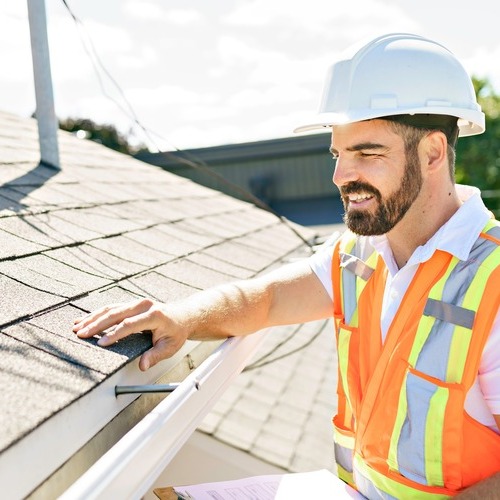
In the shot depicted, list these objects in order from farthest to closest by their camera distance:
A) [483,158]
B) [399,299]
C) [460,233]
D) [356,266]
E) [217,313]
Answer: [483,158], [356,266], [217,313], [399,299], [460,233]

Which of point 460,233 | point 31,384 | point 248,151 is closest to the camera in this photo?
point 31,384

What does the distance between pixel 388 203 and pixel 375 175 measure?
3.9 inches

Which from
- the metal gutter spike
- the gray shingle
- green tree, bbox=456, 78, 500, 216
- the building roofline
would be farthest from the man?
green tree, bbox=456, 78, 500, 216

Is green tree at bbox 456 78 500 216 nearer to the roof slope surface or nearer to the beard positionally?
the roof slope surface

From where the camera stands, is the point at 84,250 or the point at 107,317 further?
the point at 84,250

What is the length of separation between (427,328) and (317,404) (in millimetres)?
3140

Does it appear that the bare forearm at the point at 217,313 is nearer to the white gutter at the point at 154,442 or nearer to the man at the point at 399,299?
the man at the point at 399,299

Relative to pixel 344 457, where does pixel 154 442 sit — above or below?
above

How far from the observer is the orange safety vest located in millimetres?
1898

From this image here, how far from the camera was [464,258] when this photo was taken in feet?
6.56

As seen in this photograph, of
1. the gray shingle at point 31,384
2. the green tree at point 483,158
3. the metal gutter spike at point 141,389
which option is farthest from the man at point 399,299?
the green tree at point 483,158

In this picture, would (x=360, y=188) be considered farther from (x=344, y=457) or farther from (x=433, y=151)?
(x=344, y=457)

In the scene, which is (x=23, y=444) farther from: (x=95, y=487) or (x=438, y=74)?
(x=438, y=74)

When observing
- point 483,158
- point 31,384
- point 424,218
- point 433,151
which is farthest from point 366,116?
point 483,158
